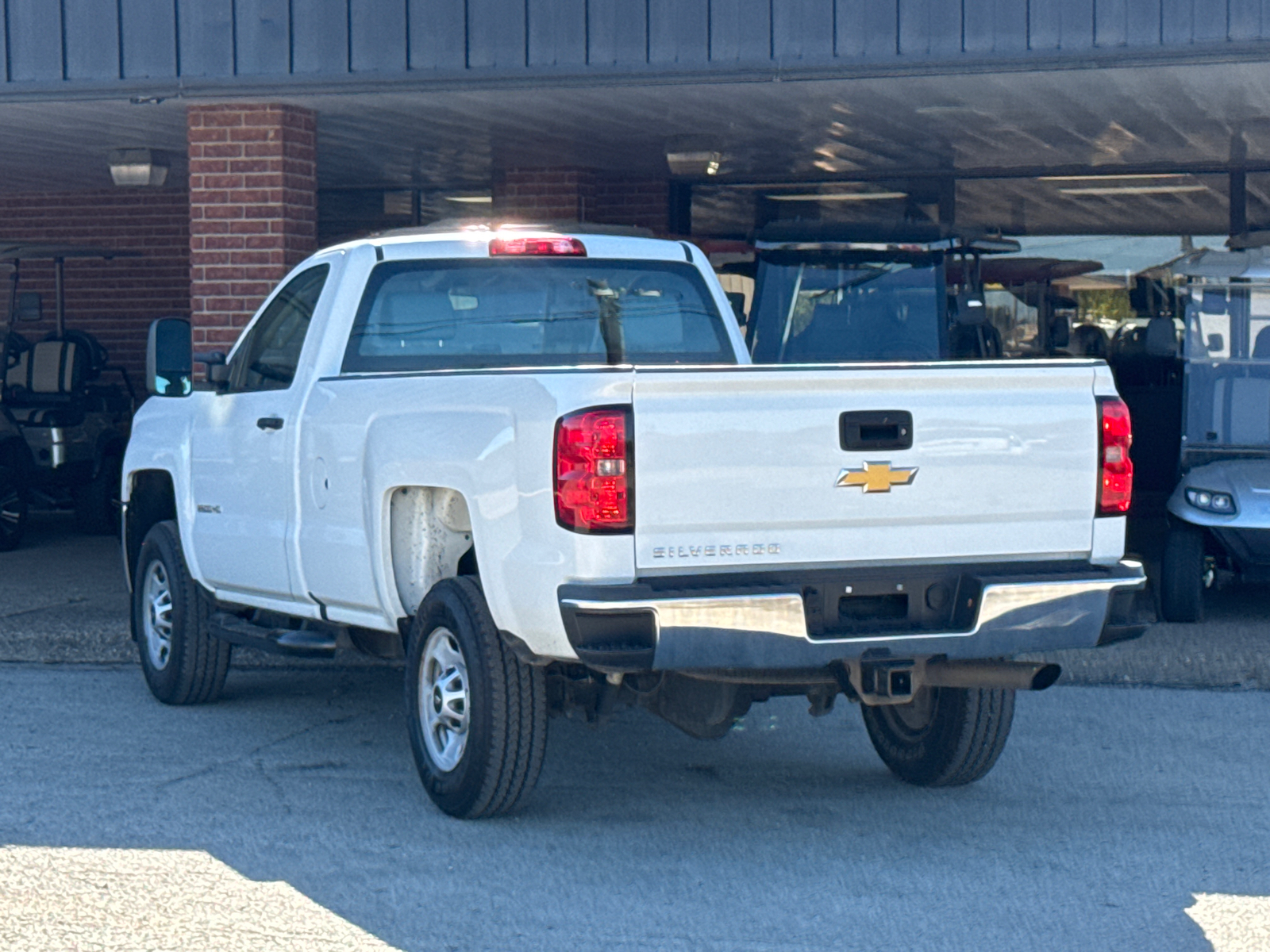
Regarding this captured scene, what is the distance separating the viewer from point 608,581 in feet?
17.9

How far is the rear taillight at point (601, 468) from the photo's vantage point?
542 cm

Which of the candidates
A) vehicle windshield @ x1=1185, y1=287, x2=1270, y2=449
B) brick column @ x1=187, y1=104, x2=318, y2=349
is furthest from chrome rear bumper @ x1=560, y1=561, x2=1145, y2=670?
brick column @ x1=187, y1=104, x2=318, y2=349

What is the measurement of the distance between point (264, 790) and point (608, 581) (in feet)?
6.33

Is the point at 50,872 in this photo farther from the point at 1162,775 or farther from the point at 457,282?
the point at 1162,775

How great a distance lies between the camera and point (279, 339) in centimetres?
769

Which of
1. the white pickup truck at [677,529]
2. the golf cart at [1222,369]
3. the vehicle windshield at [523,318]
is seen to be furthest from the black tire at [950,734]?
the golf cart at [1222,369]

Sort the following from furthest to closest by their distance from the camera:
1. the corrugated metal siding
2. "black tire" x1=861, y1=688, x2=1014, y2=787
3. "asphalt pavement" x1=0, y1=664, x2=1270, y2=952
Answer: the corrugated metal siding < "black tire" x1=861, y1=688, x2=1014, y2=787 < "asphalt pavement" x1=0, y1=664, x2=1270, y2=952

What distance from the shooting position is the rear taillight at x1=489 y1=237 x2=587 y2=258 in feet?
23.9

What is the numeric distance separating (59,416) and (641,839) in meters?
10.2

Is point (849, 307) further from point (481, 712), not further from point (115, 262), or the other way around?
point (115, 262)

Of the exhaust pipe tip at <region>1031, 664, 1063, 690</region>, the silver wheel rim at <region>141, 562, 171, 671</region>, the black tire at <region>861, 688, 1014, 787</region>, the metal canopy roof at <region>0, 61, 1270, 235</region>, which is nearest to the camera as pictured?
the exhaust pipe tip at <region>1031, 664, 1063, 690</region>

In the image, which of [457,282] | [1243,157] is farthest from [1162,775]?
[1243,157]

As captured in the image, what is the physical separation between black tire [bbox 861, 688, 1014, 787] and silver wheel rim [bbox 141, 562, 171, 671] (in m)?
3.45

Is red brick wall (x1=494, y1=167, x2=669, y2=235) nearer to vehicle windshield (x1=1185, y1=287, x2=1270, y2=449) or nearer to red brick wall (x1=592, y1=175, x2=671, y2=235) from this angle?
red brick wall (x1=592, y1=175, x2=671, y2=235)
